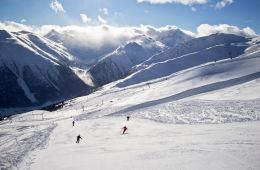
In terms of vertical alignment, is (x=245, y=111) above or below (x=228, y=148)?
above

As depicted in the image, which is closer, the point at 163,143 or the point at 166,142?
the point at 163,143

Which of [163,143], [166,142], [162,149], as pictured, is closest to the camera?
[162,149]

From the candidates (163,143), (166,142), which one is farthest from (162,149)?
(166,142)

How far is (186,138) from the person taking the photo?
35969mm

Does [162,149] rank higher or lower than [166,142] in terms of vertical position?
lower

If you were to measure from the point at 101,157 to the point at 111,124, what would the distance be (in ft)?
82.7

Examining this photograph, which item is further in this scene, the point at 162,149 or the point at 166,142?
the point at 166,142

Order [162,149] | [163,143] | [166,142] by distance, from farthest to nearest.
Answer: [166,142], [163,143], [162,149]

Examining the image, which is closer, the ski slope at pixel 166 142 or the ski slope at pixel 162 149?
the ski slope at pixel 162 149

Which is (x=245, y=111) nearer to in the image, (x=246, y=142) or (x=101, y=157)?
(x=246, y=142)

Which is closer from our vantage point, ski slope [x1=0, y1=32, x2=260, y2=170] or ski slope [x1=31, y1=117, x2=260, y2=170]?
ski slope [x1=31, y1=117, x2=260, y2=170]

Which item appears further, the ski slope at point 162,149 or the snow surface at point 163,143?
the snow surface at point 163,143

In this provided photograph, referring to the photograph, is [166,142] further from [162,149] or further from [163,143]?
[162,149]

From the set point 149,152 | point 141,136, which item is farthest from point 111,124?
point 149,152
